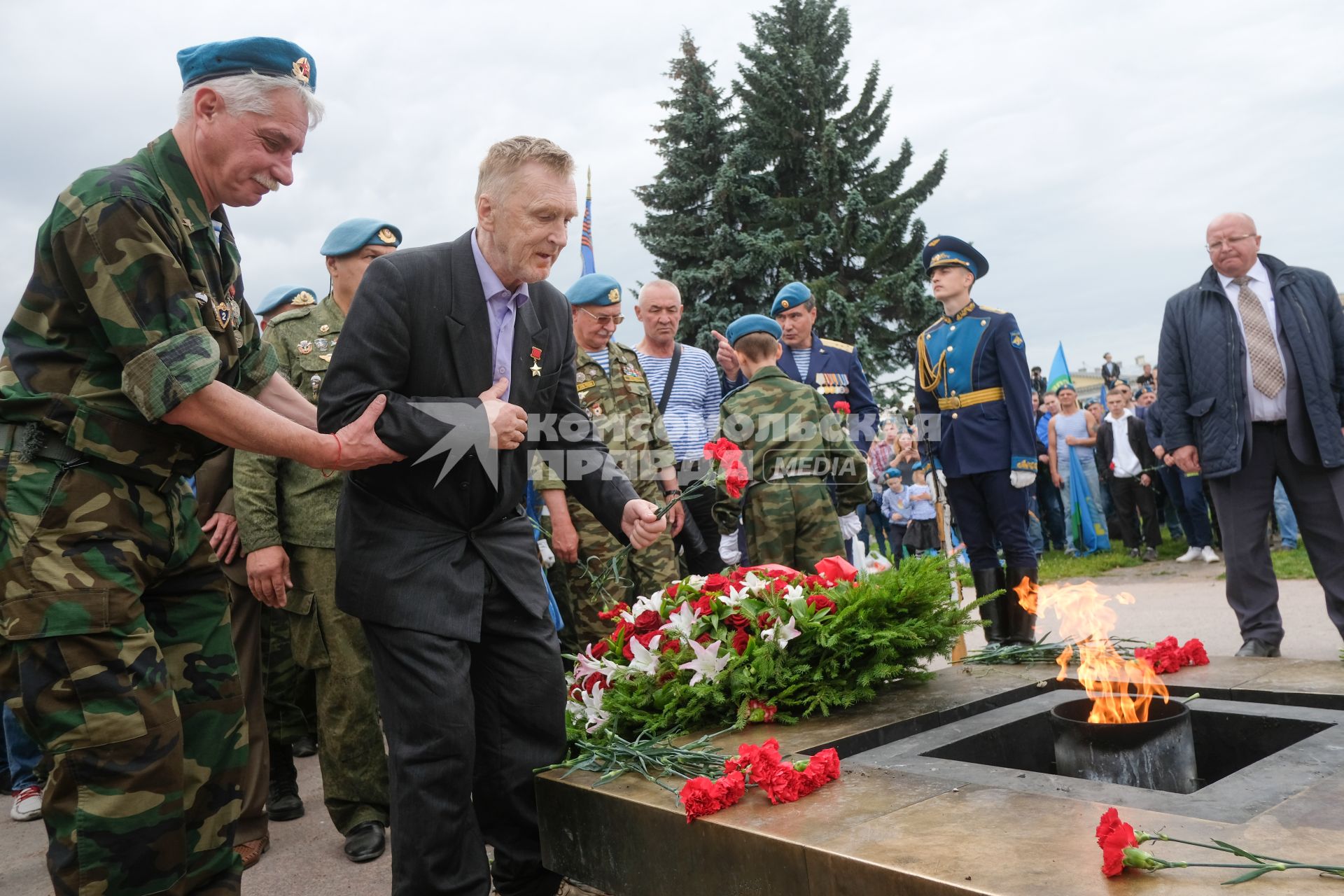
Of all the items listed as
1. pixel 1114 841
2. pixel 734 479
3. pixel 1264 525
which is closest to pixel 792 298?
pixel 1264 525

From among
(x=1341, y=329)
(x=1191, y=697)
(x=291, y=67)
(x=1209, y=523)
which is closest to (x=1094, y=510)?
(x=1209, y=523)

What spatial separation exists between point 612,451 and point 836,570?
2175 millimetres

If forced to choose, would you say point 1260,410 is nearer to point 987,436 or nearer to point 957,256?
point 987,436

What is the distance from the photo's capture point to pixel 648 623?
3.81m

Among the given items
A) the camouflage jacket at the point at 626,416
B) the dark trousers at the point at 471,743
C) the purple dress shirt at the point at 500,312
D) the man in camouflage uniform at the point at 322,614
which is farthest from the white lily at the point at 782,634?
the camouflage jacket at the point at 626,416

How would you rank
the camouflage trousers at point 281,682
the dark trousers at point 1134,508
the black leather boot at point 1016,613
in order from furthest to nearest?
the dark trousers at point 1134,508 → the black leather boot at point 1016,613 → the camouflage trousers at point 281,682

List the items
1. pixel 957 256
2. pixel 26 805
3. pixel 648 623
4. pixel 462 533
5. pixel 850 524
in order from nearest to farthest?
pixel 462 533 < pixel 648 623 < pixel 26 805 < pixel 957 256 < pixel 850 524

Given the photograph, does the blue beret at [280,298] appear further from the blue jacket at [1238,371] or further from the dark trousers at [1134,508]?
the dark trousers at [1134,508]

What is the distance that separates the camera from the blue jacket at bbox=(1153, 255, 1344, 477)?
5.43 m

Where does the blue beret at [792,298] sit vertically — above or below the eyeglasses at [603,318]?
above

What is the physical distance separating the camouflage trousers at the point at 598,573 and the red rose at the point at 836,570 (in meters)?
1.49

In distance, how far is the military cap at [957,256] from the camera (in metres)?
6.74

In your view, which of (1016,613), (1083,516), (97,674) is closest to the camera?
(97,674)

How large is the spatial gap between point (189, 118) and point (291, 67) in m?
0.28
